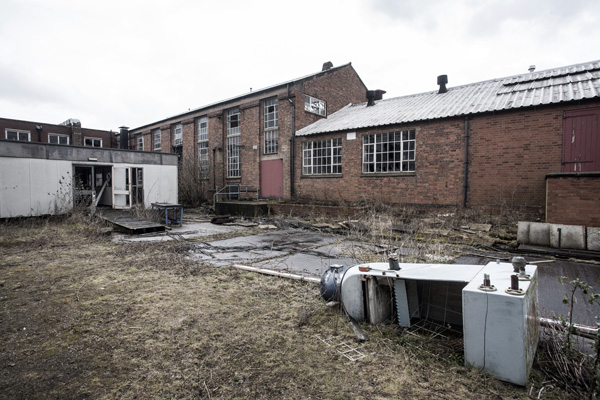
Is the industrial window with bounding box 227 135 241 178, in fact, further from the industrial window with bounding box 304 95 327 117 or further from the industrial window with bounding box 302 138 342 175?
the industrial window with bounding box 302 138 342 175

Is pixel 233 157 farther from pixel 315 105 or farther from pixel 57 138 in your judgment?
pixel 57 138

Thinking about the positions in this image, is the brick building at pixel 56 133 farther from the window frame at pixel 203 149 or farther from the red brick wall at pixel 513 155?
the red brick wall at pixel 513 155

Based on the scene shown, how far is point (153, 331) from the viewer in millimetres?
3408

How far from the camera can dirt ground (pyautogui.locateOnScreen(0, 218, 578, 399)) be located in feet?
7.97

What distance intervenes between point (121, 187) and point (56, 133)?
2240 cm

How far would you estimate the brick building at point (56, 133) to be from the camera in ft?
93.9

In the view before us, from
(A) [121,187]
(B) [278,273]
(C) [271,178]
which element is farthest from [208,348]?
(C) [271,178]

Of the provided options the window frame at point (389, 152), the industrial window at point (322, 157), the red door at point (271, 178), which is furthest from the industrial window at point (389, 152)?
the red door at point (271, 178)

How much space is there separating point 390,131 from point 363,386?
1285cm

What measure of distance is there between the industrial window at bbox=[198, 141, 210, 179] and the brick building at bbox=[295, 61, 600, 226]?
33.9 ft

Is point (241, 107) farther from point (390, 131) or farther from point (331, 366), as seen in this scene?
point (331, 366)

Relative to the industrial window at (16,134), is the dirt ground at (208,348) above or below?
below

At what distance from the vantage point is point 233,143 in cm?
2239

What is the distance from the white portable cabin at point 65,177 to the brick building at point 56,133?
15025 millimetres
